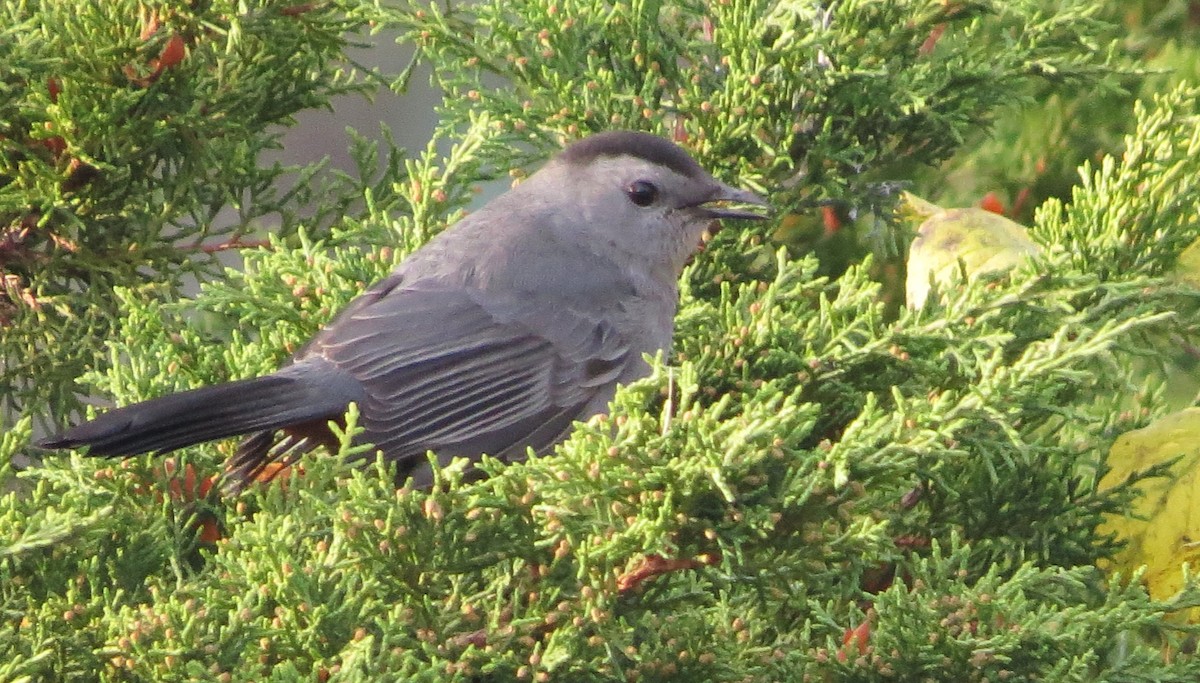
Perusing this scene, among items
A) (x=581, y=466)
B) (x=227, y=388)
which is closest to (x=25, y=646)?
(x=227, y=388)

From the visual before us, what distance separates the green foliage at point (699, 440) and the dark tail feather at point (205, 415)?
0.11 metres

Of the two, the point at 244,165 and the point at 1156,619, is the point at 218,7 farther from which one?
the point at 1156,619

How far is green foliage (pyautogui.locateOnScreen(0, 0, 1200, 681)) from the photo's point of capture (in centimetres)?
197

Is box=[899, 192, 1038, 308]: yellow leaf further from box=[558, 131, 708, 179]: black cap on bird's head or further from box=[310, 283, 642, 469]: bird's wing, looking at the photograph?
box=[310, 283, 642, 469]: bird's wing

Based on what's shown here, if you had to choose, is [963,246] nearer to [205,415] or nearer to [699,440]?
[699,440]

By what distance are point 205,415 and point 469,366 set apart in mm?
682

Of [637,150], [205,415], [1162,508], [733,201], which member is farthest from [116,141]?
[1162,508]

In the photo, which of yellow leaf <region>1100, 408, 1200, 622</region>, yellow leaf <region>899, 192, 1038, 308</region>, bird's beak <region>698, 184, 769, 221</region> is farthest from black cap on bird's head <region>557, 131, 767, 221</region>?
yellow leaf <region>1100, 408, 1200, 622</region>

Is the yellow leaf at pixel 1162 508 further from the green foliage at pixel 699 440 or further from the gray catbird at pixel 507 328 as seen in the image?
the gray catbird at pixel 507 328

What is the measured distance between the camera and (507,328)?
311 centimetres

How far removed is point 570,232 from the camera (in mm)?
3459

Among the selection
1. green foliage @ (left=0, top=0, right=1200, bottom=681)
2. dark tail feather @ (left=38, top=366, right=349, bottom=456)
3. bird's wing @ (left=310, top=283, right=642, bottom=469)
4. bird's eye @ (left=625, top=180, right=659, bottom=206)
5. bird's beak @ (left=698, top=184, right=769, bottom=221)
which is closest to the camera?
green foliage @ (left=0, top=0, right=1200, bottom=681)

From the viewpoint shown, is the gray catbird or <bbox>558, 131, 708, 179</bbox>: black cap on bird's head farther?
<bbox>558, 131, 708, 179</bbox>: black cap on bird's head

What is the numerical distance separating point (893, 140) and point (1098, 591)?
1071mm
